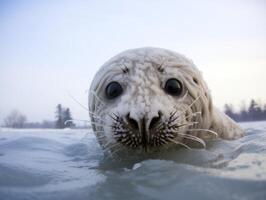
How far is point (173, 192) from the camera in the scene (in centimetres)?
222

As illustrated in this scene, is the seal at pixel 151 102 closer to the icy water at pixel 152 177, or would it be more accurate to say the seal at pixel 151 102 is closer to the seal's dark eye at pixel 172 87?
the seal's dark eye at pixel 172 87

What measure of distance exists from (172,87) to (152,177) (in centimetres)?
124

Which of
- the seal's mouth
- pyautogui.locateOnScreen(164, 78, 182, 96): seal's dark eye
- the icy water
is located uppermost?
pyautogui.locateOnScreen(164, 78, 182, 96): seal's dark eye

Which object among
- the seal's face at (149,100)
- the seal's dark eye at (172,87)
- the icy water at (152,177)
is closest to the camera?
the icy water at (152,177)

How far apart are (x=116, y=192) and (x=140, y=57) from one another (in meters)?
1.90

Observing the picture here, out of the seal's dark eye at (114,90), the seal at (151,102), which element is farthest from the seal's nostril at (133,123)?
the seal's dark eye at (114,90)

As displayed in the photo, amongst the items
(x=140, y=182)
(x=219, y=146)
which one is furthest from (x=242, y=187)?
(x=219, y=146)

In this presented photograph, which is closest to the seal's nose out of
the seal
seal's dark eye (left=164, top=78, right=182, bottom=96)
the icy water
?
the seal

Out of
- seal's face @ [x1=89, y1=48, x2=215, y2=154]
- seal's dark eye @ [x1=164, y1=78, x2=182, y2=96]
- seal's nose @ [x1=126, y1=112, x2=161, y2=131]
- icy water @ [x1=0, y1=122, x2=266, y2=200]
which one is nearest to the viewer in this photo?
icy water @ [x1=0, y1=122, x2=266, y2=200]

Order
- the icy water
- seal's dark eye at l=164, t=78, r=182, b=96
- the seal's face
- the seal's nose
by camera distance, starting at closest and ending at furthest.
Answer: the icy water < the seal's nose < the seal's face < seal's dark eye at l=164, t=78, r=182, b=96

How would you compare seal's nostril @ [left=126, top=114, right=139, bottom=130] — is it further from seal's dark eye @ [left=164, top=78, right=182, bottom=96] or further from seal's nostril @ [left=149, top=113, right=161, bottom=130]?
seal's dark eye @ [left=164, top=78, right=182, bottom=96]

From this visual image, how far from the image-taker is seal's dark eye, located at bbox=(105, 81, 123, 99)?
360 centimetres

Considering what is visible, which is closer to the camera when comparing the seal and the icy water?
the icy water

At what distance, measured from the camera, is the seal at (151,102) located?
301cm
